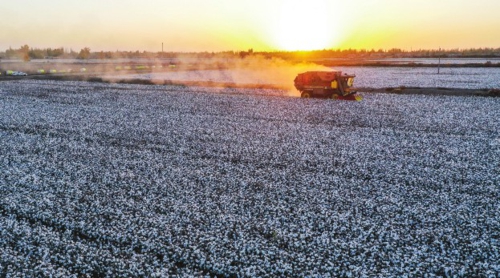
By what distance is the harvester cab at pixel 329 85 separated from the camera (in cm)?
2906

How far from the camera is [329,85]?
96.7ft

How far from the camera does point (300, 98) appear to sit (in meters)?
30.7

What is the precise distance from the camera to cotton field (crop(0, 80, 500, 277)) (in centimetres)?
826

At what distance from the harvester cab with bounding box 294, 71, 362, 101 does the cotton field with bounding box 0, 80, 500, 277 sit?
6416mm

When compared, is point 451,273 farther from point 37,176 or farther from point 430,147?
point 37,176

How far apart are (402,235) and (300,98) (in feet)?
72.6

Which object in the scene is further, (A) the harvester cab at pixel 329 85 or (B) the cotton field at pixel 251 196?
(A) the harvester cab at pixel 329 85

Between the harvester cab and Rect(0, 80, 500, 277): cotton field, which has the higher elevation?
the harvester cab

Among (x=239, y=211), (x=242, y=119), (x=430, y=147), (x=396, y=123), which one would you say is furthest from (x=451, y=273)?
(x=242, y=119)

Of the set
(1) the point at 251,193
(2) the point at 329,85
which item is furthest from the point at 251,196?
(2) the point at 329,85

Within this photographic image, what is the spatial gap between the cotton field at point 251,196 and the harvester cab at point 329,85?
6416 mm

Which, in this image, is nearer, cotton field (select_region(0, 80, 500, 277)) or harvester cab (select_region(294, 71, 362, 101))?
cotton field (select_region(0, 80, 500, 277))

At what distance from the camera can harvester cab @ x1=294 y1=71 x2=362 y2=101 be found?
95.3ft

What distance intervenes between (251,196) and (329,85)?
1960 centimetres
